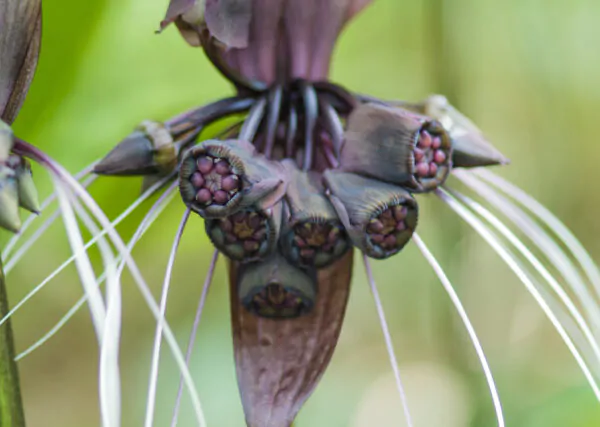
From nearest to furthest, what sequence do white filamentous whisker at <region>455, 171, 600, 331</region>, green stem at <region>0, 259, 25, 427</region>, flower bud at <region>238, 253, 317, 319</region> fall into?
green stem at <region>0, 259, 25, 427</region> < flower bud at <region>238, 253, 317, 319</region> < white filamentous whisker at <region>455, 171, 600, 331</region>

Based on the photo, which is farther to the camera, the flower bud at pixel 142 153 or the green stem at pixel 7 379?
the flower bud at pixel 142 153

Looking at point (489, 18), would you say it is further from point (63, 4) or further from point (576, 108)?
point (63, 4)

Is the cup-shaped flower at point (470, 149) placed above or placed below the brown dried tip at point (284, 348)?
above

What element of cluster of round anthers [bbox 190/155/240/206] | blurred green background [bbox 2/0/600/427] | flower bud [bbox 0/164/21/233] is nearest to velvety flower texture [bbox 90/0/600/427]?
cluster of round anthers [bbox 190/155/240/206]

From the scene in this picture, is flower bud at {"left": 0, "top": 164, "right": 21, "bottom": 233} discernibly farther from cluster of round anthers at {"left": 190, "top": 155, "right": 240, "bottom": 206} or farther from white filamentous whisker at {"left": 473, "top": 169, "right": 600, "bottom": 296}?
white filamentous whisker at {"left": 473, "top": 169, "right": 600, "bottom": 296}

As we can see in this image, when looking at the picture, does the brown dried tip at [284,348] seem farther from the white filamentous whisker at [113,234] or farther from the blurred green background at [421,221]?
the blurred green background at [421,221]

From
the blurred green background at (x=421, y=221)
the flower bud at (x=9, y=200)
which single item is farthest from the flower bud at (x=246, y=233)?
the blurred green background at (x=421, y=221)

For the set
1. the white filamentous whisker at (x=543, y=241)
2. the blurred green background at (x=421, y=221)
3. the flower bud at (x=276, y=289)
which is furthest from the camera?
the blurred green background at (x=421, y=221)

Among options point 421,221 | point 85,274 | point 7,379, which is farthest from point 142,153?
point 421,221

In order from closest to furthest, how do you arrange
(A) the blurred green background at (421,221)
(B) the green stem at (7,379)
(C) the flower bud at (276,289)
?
(B) the green stem at (7,379) → (C) the flower bud at (276,289) → (A) the blurred green background at (421,221)

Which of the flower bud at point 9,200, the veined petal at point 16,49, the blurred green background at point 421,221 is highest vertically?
the veined petal at point 16,49
